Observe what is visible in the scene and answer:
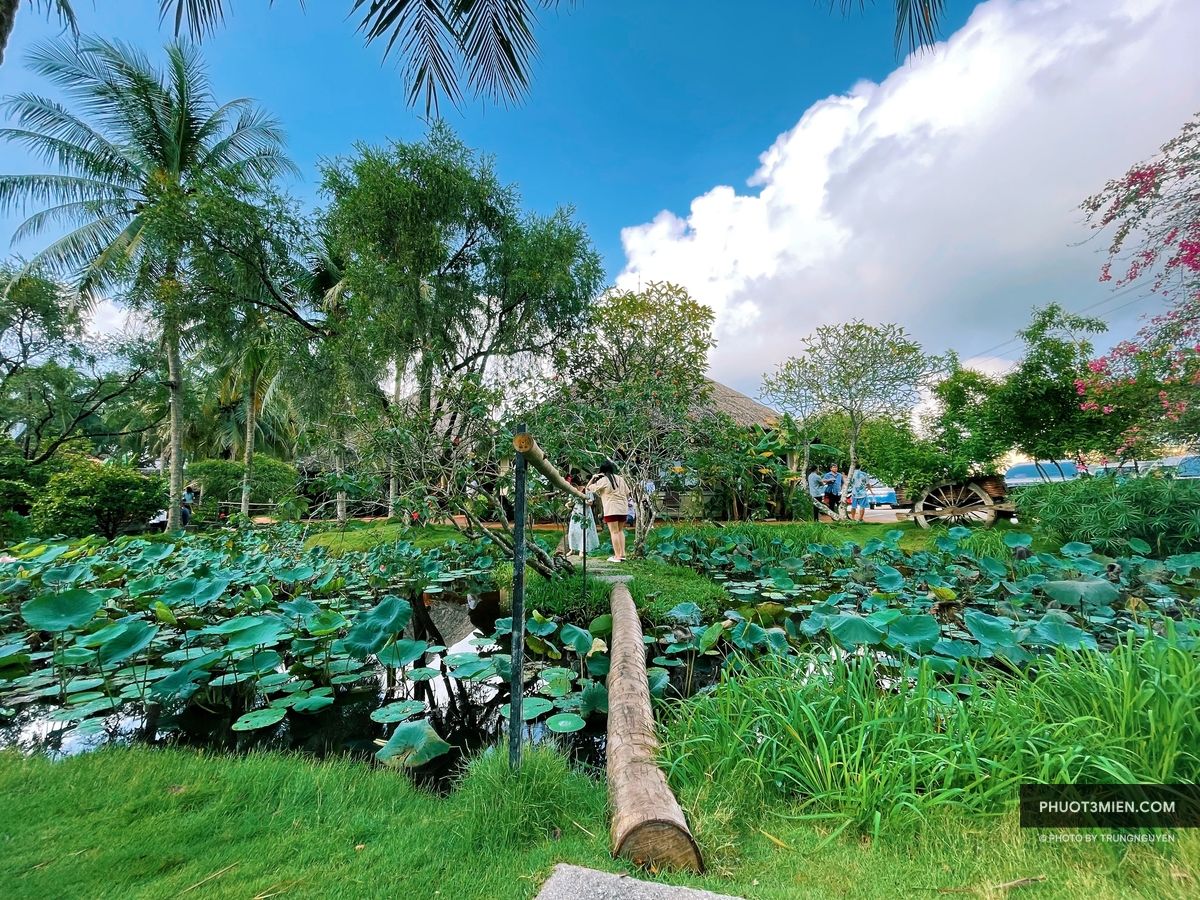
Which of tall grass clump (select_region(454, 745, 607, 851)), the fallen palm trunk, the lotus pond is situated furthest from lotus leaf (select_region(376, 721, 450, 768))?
the fallen palm trunk

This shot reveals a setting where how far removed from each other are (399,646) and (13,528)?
11341 millimetres

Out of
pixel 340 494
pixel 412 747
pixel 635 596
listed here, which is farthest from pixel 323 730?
pixel 340 494

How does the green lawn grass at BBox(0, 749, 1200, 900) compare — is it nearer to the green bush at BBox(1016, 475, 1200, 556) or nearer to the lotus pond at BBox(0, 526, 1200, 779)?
the lotus pond at BBox(0, 526, 1200, 779)

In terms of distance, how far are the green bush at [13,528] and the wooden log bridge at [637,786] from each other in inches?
494

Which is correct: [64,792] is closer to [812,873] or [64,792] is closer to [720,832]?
[720,832]

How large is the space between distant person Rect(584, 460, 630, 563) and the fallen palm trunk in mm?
4171

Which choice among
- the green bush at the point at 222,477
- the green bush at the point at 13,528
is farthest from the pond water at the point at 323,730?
the green bush at the point at 222,477

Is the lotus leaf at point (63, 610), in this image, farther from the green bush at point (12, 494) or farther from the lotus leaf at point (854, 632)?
the green bush at point (12, 494)

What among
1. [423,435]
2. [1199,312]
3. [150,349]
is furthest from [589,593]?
[150,349]

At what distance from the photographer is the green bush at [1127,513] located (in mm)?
5586

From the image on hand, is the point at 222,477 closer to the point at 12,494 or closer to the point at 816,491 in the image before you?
the point at 12,494

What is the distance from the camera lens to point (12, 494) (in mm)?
9648

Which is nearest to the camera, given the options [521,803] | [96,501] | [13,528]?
[521,803]

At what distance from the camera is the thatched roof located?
1555 cm
